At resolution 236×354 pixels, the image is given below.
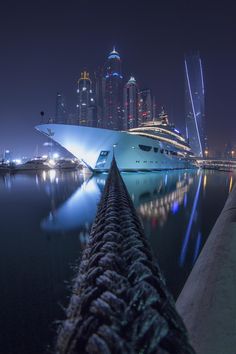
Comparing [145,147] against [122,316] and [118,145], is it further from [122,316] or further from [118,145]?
[122,316]

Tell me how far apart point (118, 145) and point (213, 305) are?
48483mm

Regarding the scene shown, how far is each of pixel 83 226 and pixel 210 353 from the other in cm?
899

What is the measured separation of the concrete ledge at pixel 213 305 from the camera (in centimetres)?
301

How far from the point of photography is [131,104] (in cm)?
18562

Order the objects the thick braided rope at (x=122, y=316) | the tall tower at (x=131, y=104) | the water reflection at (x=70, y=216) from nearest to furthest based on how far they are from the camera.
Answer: the thick braided rope at (x=122, y=316)
the water reflection at (x=70, y=216)
the tall tower at (x=131, y=104)

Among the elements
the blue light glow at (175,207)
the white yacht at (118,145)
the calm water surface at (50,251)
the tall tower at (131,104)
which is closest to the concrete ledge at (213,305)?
the calm water surface at (50,251)

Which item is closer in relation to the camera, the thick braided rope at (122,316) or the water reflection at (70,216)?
the thick braided rope at (122,316)

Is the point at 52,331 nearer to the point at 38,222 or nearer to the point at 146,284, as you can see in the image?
the point at 146,284

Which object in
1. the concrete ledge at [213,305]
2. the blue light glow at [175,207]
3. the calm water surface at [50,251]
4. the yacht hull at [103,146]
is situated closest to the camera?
the concrete ledge at [213,305]

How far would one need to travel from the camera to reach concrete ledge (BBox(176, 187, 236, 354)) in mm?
3008

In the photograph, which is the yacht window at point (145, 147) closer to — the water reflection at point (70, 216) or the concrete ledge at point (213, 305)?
the water reflection at point (70, 216)

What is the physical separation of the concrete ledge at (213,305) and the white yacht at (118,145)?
41.4m

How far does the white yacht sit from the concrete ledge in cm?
4144

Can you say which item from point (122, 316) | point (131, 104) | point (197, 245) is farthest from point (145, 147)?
point (131, 104)
